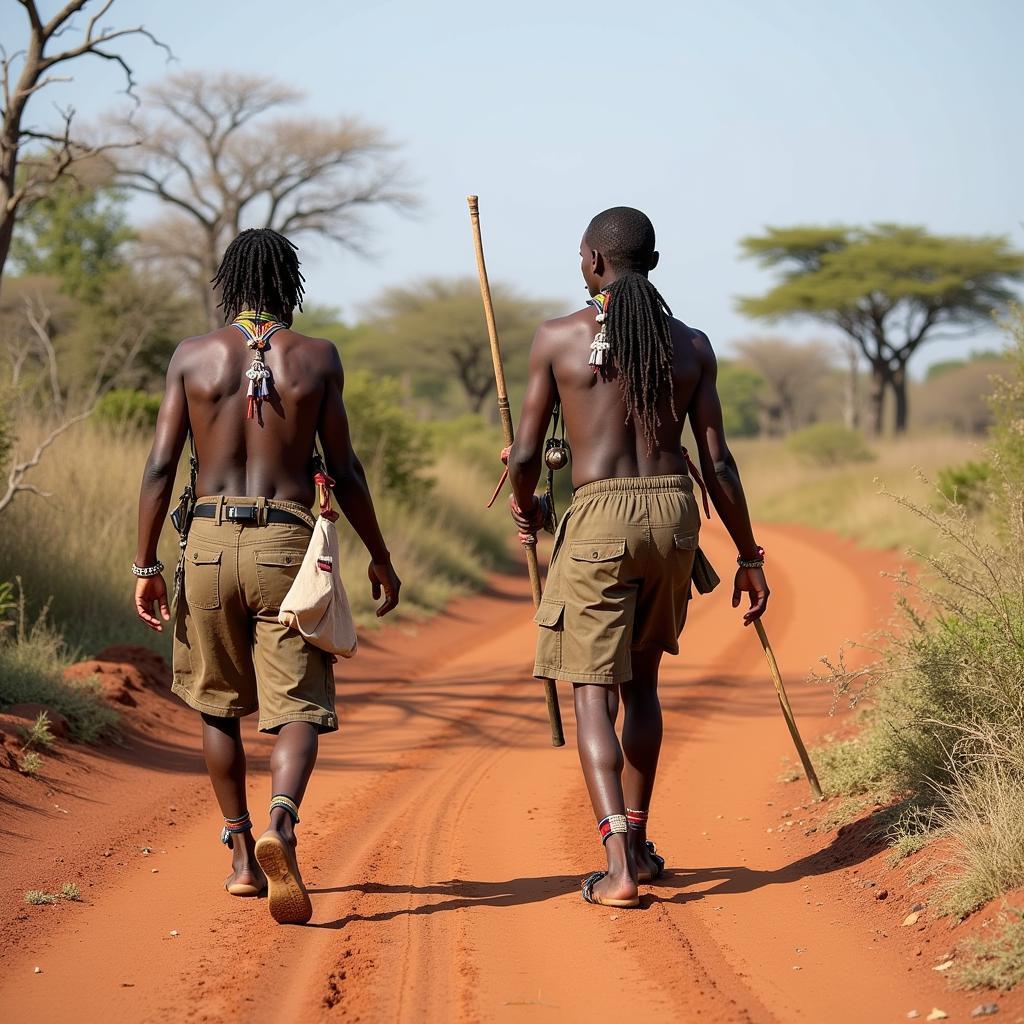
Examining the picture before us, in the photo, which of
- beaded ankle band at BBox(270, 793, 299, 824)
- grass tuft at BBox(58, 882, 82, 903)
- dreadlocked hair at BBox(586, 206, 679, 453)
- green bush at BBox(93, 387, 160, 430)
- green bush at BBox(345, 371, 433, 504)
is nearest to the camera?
beaded ankle band at BBox(270, 793, 299, 824)

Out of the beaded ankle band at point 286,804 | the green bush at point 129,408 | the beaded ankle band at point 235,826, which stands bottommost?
the beaded ankle band at point 235,826

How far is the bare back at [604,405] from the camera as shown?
451 centimetres

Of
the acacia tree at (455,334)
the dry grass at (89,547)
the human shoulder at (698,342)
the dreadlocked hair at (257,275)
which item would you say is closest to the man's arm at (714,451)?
the human shoulder at (698,342)

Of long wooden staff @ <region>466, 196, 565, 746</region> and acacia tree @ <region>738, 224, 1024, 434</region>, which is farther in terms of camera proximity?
acacia tree @ <region>738, 224, 1024, 434</region>

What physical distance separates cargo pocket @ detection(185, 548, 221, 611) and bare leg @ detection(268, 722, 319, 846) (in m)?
0.47

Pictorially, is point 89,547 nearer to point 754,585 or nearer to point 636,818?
point 636,818

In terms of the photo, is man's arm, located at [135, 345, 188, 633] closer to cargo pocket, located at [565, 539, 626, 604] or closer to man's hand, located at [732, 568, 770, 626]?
cargo pocket, located at [565, 539, 626, 604]

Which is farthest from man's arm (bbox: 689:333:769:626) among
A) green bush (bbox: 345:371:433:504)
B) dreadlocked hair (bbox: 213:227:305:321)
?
green bush (bbox: 345:371:433:504)

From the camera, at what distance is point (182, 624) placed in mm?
4508

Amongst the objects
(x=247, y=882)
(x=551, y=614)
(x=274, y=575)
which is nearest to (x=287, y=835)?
(x=247, y=882)

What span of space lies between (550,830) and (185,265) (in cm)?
3217

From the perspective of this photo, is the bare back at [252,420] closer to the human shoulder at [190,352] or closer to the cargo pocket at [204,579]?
the human shoulder at [190,352]

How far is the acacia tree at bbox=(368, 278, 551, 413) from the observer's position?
150 ft

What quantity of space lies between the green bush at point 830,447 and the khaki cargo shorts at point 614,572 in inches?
1179
